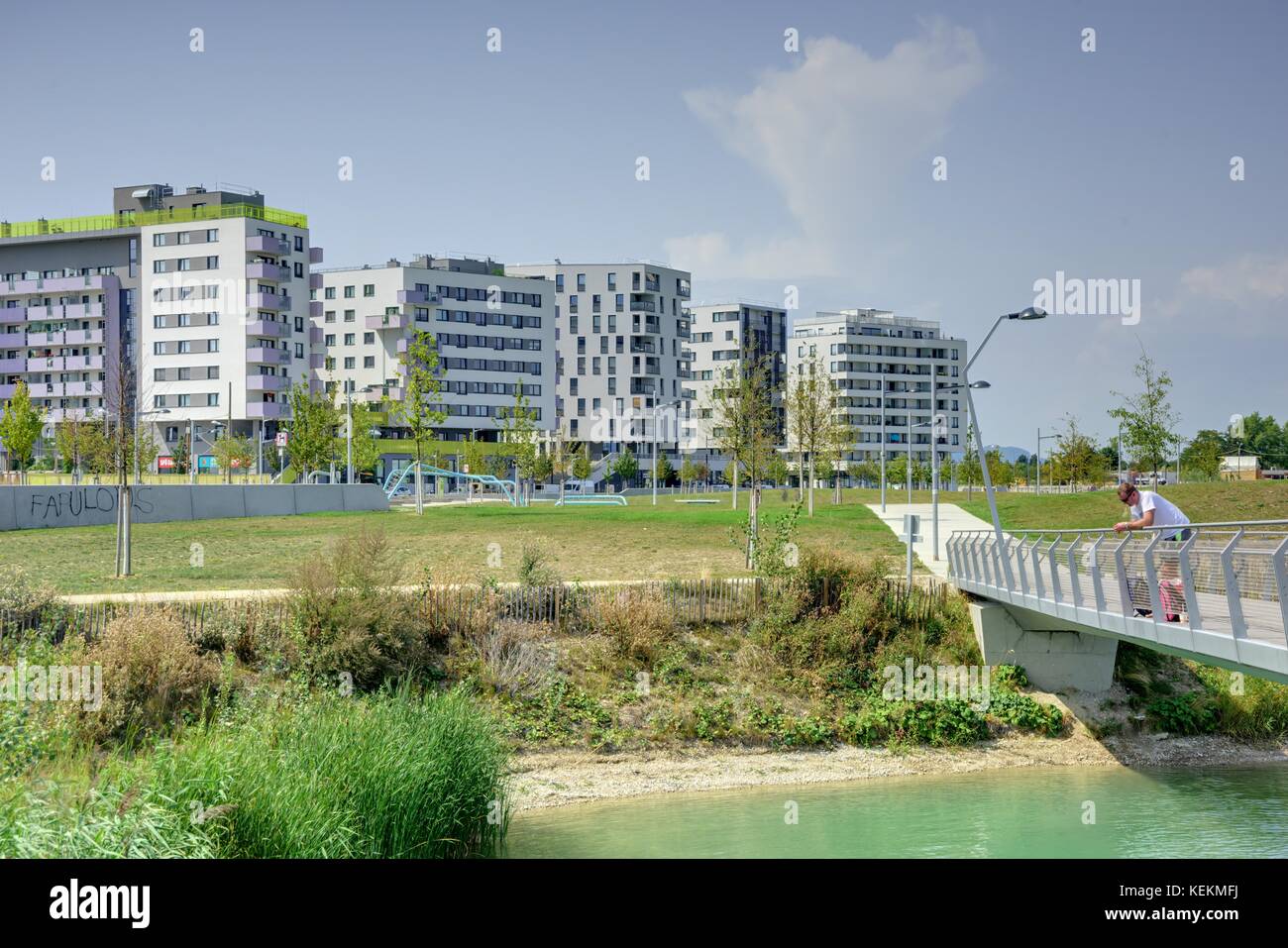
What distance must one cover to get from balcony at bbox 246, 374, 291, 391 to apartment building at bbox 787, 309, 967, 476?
74474 millimetres

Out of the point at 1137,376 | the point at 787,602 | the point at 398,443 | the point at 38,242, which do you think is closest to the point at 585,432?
the point at 398,443

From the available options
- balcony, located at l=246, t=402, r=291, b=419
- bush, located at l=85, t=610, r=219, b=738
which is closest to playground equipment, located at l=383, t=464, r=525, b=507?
balcony, located at l=246, t=402, r=291, b=419

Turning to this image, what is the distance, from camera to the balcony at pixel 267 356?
3787 inches

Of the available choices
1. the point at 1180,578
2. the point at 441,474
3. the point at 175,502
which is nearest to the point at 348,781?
the point at 1180,578

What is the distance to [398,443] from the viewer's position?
349 ft

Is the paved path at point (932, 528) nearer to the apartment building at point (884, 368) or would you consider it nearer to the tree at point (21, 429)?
the tree at point (21, 429)

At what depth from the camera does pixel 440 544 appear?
3794 centimetres

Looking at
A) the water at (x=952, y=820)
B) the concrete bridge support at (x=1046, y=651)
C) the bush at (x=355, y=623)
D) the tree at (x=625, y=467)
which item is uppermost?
the tree at (x=625, y=467)

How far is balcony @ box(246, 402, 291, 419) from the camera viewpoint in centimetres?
9569

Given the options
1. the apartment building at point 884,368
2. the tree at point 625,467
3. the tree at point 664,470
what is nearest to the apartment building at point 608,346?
the tree at point 664,470

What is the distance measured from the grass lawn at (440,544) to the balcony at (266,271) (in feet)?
160

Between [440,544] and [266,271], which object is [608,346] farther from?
[440,544]

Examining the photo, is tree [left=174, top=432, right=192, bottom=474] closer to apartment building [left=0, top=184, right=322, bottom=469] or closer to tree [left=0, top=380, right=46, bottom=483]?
apartment building [left=0, top=184, right=322, bottom=469]
